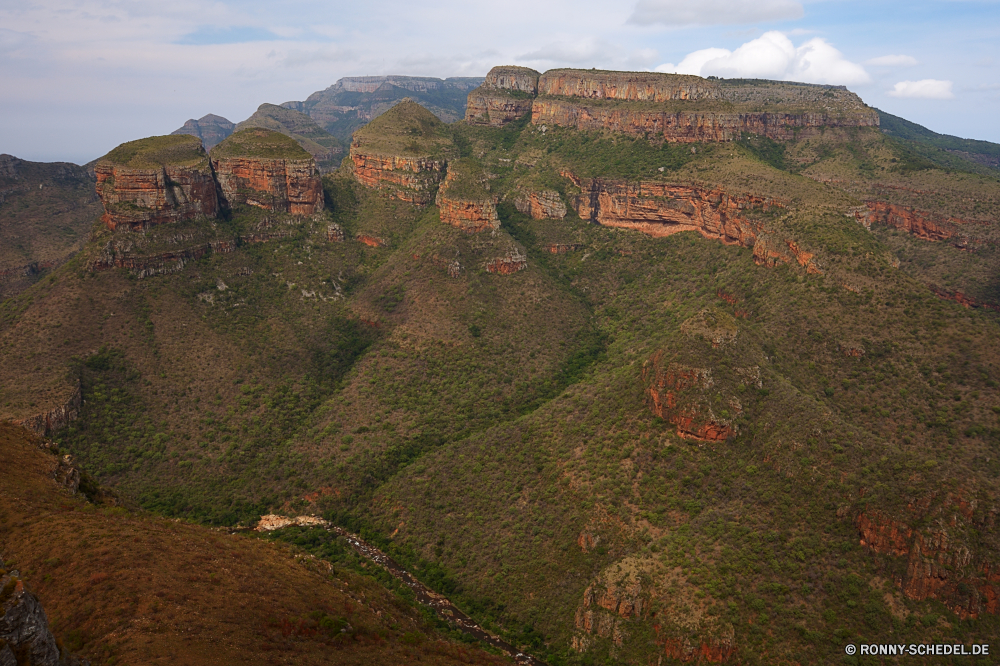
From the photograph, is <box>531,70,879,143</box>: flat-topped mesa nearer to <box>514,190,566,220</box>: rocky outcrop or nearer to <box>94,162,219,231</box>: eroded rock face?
<box>514,190,566,220</box>: rocky outcrop

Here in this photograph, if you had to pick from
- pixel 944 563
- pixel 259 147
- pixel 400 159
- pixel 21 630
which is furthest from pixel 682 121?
pixel 21 630

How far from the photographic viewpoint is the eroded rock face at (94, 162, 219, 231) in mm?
79688

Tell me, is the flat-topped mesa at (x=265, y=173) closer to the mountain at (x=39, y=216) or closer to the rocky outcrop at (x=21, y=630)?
the mountain at (x=39, y=216)

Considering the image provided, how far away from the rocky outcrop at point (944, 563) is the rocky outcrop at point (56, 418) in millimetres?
75004

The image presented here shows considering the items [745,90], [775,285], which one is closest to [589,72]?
[745,90]

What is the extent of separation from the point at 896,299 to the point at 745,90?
104643mm

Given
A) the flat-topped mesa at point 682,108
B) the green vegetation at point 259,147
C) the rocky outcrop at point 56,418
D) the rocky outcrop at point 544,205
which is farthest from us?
the flat-topped mesa at point 682,108

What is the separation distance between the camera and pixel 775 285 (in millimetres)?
73188

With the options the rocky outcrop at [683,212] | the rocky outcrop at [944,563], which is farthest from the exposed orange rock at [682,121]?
the rocky outcrop at [944,563]

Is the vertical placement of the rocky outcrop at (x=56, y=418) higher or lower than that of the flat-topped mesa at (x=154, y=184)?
lower

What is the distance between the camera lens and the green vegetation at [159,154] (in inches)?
3238

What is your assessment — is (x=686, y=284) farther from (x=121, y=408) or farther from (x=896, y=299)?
(x=121, y=408)

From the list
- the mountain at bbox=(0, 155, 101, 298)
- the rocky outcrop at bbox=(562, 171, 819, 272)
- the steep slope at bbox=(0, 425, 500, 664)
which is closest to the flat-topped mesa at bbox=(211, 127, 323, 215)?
the mountain at bbox=(0, 155, 101, 298)

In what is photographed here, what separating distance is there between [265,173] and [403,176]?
24.5 m
